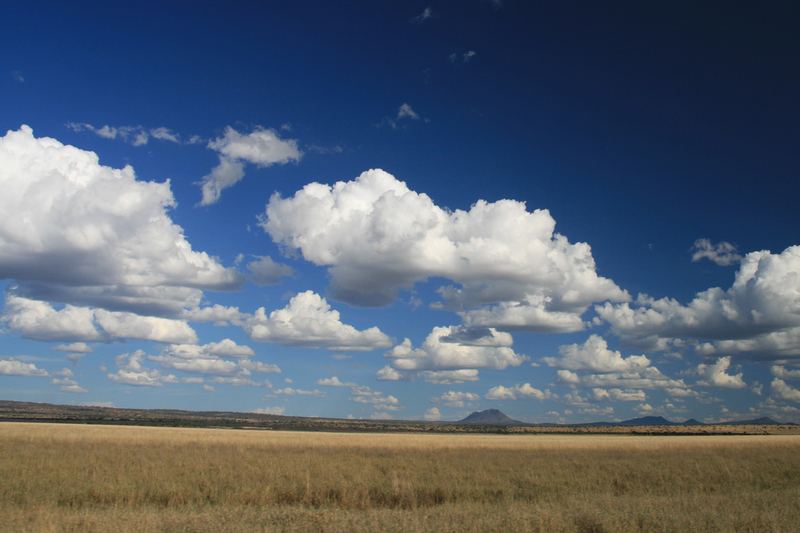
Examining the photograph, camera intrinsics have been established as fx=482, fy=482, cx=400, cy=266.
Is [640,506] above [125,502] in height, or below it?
above

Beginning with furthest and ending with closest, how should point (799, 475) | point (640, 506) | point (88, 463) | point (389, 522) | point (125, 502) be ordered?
1. point (799, 475)
2. point (88, 463)
3. point (125, 502)
4. point (640, 506)
5. point (389, 522)

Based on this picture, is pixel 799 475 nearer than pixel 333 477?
No

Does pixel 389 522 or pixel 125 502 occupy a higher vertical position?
pixel 389 522

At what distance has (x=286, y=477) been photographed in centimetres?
1794

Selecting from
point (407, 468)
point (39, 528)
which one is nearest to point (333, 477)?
point (407, 468)

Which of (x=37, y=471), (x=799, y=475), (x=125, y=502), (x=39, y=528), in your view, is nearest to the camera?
(x=39, y=528)

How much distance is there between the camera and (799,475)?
2162cm

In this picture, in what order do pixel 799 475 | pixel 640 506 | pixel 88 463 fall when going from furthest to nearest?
pixel 799 475, pixel 88 463, pixel 640 506

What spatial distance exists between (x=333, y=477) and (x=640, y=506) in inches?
427

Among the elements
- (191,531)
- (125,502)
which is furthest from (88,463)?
(191,531)

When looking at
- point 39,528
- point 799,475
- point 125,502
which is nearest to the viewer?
point 39,528

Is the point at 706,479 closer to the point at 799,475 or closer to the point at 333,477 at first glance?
the point at 799,475

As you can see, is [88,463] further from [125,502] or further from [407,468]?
[407,468]

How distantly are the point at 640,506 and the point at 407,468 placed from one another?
506 inches
